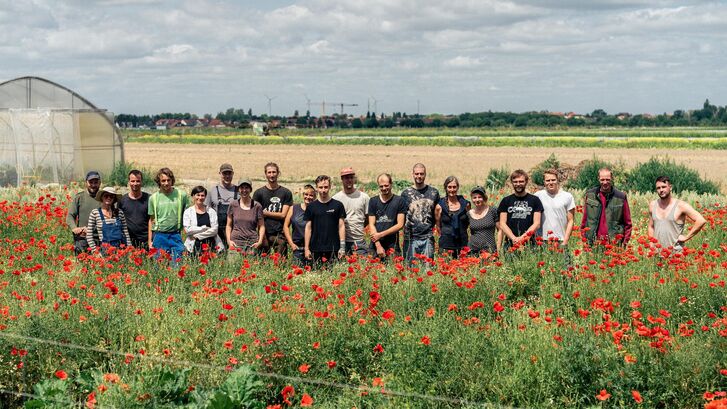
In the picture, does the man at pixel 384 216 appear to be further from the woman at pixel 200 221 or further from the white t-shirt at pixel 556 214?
the woman at pixel 200 221

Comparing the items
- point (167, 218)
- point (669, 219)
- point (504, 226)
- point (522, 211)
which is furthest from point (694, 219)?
point (167, 218)

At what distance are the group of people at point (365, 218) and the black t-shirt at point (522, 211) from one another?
1 centimetres

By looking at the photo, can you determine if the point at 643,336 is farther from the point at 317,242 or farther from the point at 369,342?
the point at 317,242

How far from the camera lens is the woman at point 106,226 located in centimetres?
955

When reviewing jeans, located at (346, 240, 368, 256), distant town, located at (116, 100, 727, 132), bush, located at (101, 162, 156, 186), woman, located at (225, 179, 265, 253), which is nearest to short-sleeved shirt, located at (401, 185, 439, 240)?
jeans, located at (346, 240, 368, 256)

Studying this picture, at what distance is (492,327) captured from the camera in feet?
21.4

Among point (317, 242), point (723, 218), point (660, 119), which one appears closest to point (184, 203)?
point (317, 242)

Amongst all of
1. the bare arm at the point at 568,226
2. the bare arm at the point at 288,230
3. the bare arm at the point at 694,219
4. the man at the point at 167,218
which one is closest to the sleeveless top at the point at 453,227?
the bare arm at the point at 568,226

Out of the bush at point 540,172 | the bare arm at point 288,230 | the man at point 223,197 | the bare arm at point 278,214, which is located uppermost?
the man at point 223,197

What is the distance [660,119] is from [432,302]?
5818 inches

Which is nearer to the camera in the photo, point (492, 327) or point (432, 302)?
point (492, 327)

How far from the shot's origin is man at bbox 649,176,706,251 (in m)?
8.89

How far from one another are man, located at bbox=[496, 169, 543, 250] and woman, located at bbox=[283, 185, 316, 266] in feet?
6.88

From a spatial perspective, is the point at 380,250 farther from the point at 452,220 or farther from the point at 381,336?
the point at 381,336
